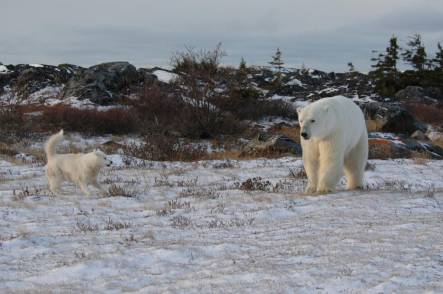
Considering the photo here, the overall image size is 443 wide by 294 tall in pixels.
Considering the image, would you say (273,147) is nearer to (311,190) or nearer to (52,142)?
(311,190)

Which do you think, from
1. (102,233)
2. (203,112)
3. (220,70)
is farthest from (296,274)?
(220,70)

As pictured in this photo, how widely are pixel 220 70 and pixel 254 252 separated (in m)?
16.1

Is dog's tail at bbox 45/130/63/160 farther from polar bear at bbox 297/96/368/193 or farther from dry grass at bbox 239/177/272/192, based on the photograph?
polar bear at bbox 297/96/368/193

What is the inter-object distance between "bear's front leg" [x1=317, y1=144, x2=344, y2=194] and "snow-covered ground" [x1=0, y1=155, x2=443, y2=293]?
26 cm

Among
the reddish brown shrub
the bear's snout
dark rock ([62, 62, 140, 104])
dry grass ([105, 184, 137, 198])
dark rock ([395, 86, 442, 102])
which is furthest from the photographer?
dark rock ([395, 86, 442, 102])

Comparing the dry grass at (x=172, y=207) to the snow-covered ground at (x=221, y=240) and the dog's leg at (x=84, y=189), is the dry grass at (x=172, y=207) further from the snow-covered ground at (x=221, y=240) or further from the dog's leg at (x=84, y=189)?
the dog's leg at (x=84, y=189)

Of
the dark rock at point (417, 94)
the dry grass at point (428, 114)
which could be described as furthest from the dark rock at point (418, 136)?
the dark rock at point (417, 94)

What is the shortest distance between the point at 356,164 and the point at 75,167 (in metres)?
4.07

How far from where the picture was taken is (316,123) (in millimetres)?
6504

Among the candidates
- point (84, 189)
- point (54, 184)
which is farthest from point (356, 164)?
point (54, 184)

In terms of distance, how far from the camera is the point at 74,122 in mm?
17750

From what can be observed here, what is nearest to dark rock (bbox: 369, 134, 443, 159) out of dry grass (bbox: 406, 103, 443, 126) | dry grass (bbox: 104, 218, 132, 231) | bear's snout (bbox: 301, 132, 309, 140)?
bear's snout (bbox: 301, 132, 309, 140)

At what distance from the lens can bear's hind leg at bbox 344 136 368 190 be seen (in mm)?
7520

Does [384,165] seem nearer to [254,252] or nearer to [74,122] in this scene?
[254,252]
